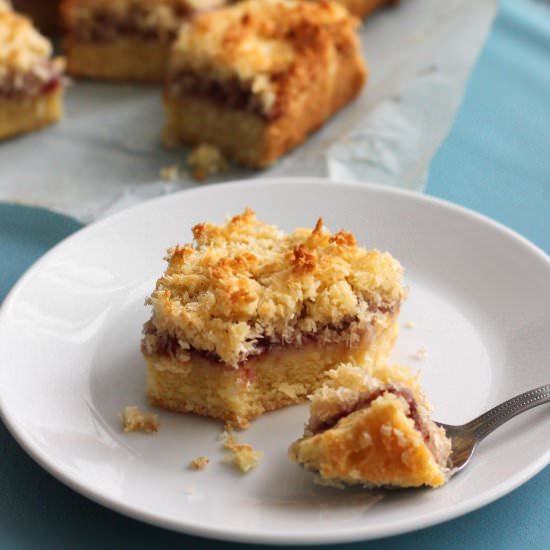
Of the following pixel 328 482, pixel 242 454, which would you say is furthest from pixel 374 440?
pixel 242 454

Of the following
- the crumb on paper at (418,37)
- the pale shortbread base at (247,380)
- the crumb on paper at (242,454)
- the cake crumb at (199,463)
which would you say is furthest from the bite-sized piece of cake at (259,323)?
the crumb on paper at (418,37)

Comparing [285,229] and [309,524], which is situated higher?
[309,524]

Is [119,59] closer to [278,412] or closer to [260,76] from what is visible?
[260,76]

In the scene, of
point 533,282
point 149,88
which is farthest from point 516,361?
point 149,88

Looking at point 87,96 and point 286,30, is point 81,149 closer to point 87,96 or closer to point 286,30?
point 87,96

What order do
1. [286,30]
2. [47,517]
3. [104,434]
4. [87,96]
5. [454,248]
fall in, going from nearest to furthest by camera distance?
[47,517], [104,434], [454,248], [286,30], [87,96]
